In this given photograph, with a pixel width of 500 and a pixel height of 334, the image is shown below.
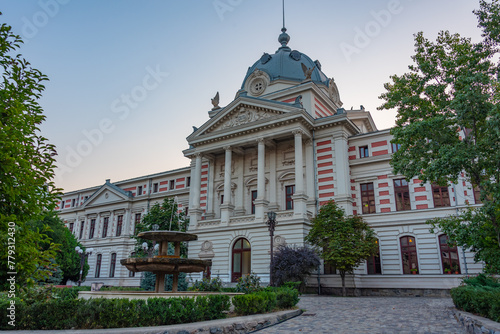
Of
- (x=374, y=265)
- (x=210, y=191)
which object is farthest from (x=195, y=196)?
(x=374, y=265)

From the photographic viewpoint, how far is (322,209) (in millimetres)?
25766

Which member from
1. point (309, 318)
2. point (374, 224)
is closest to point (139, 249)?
point (374, 224)

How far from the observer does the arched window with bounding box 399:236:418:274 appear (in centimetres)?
2639

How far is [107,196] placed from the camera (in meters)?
47.5

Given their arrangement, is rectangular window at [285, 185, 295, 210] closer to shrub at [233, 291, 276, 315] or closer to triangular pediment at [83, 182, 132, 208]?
shrub at [233, 291, 276, 315]

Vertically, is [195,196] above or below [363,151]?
below

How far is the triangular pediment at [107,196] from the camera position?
150 feet

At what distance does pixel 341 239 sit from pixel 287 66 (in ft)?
71.6

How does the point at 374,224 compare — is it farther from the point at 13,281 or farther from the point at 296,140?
the point at 13,281

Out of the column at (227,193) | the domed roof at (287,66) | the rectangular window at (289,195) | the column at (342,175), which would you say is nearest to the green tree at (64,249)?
the column at (227,193)

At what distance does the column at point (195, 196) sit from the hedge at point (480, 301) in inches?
920

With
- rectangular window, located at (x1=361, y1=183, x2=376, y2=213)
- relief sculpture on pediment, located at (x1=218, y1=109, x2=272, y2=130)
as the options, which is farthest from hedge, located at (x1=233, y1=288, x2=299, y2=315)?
relief sculpture on pediment, located at (x1=218, y1=109, x2=272, y2=130)

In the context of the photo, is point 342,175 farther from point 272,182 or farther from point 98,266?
point 98,266

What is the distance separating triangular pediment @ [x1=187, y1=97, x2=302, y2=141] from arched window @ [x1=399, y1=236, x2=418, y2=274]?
1286 cm
